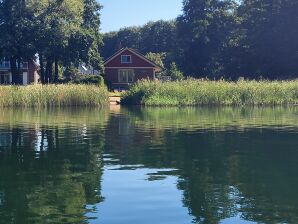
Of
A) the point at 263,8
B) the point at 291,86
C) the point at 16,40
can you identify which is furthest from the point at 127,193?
the point at 263,8

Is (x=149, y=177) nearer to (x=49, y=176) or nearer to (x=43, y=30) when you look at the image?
(x=49, y=176)

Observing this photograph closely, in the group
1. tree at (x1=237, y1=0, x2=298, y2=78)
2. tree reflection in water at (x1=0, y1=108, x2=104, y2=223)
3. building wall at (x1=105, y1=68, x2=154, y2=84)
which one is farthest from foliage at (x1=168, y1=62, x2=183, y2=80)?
tree reflection in water at (x1=0, y1=108, x2=104, y2=223)

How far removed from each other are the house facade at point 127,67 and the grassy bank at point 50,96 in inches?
1303

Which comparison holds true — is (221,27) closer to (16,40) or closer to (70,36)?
(70,36)

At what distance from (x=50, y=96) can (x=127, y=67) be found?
35175 mm

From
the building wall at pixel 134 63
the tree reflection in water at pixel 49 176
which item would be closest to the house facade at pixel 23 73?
the building wall at pixel 134 63

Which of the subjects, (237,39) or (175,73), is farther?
(175,73)

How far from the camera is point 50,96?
4806 centimetres

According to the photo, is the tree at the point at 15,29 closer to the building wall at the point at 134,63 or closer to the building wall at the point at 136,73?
the building wall at the point at 136,73

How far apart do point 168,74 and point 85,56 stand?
2212 centimetres

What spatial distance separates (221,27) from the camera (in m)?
89.1

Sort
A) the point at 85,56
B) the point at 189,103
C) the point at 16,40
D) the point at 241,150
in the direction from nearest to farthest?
the point at 241,150 → the point at 189,103 → the point at 16,40 → the point at 85,56

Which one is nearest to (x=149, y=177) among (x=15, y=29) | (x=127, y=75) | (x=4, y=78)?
(x=15, y=29)

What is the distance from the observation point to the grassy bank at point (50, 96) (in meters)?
47.7
